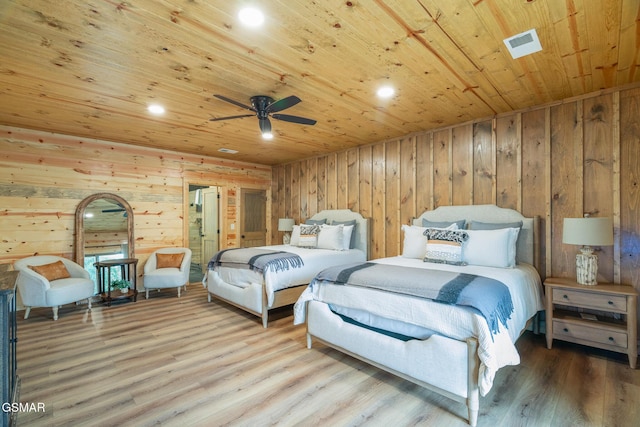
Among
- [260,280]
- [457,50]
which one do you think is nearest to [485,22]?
[457,50]

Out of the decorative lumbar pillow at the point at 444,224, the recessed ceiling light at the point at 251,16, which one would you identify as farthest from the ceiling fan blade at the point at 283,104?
the decorative lumbar pillow at the point at 444,224

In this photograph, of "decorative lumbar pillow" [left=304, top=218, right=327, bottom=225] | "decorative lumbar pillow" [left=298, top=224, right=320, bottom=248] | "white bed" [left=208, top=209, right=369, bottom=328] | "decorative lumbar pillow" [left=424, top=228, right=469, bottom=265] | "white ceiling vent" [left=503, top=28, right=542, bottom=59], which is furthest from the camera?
"decorative lumbar pillow" [left=304, top=218, right=327, bottom=225]

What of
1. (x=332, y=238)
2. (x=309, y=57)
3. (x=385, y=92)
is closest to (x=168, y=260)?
(x=332, y=238)

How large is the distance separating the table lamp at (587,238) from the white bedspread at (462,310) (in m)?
0.40

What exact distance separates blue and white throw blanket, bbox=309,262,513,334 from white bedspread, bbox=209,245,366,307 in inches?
41.2

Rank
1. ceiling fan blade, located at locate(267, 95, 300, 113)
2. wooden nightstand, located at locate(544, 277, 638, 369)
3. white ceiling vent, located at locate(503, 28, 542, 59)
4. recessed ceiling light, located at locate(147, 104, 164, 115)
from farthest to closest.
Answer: recessed ceiling light, located at locate(147, 104, 164, 115), ceiling fan blade, located at locate(267, 95, 300, 113), wooden nightstand, located at locate(544, 277, 638, 369), white ceiling vent, located at locate(503, 28, 542, 59)

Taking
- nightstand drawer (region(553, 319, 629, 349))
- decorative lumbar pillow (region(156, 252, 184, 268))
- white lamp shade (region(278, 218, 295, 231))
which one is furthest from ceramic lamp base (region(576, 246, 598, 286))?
decorative lumbar pillow (region(156, 252, 184, 268))

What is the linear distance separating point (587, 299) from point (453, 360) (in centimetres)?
176

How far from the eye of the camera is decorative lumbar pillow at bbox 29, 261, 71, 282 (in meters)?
3.92

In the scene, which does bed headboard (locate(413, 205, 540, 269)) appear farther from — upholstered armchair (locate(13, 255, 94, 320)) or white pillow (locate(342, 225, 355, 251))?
upholstered armchair (locate(13, 255, 94, 320))

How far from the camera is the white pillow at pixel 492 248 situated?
3031 mm

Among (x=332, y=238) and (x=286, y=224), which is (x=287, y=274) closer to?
(x=332, y=238)

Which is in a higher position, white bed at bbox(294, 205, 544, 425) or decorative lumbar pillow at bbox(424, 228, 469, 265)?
decorative lumbar pillow at bbox(424, 228, 469, 265)

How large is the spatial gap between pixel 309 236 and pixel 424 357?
9.85 ft
